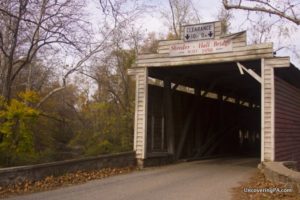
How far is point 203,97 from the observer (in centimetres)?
2033

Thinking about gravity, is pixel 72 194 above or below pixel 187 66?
below

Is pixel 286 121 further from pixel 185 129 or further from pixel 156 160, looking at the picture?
pixel 156 160

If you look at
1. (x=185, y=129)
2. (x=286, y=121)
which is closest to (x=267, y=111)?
(x=286, y=121)

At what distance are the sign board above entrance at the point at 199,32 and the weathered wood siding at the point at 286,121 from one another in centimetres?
269

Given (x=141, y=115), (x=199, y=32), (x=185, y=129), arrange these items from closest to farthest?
1. (x=199, y=32)
2. (x=141, y=115)
3. (x=185, y=129)

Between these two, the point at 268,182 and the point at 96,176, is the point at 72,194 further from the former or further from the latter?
the point at 268,182

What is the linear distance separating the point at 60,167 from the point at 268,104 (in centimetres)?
659

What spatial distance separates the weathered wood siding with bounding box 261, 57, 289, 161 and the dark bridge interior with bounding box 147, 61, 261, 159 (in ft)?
4.25

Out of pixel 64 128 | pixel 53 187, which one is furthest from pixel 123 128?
pixel 53 187

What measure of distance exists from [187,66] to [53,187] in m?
7.41

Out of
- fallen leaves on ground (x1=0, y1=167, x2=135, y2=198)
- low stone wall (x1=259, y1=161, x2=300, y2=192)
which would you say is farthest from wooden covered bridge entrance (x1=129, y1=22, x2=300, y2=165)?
fallen leaves on ground (x1=0, y1=167, x2=135, y2=198)

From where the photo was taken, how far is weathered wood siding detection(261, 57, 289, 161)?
13.0 m

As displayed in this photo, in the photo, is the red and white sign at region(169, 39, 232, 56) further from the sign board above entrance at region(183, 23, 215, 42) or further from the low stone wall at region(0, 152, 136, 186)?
the low stone wall at region(0, 152, 136, 186)

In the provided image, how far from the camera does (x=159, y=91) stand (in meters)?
16.8
